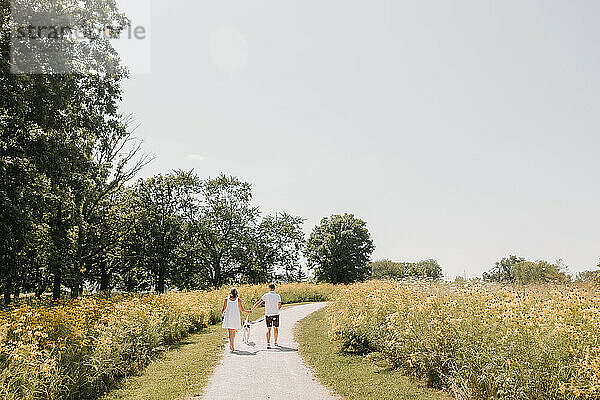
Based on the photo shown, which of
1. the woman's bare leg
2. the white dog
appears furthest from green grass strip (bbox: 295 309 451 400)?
the woman's bare leg

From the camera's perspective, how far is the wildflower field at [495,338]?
5.93 m

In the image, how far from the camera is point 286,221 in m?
57.7

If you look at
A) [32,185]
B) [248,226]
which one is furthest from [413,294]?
[248,226]

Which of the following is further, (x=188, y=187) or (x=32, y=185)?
(x=188, y=187)

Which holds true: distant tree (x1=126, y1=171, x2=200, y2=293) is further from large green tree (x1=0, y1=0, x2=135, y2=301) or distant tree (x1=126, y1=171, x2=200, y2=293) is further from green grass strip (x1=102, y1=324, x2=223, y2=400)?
green grass strip (x1=102, y1=324, x2=223, y2=400)

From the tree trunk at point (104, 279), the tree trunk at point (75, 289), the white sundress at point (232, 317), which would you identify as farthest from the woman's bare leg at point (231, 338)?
the tree trunk at point (104, 279)

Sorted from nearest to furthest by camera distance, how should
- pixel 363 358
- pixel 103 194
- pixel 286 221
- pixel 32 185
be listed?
pixel 363 358, pixel 32 185, pixel 103 194, pixel 286 221

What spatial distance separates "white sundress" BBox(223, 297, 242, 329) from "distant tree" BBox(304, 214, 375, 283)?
47.7 metres

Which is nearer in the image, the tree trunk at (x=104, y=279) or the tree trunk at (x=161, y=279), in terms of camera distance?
the tree trunk at (x=104, y=279)

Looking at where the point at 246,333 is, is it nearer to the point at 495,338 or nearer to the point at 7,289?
the point at 495,338

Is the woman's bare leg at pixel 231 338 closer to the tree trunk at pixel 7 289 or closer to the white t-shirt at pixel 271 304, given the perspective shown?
the white t-shirt at pixel 271 304

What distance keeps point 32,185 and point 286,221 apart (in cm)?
4228

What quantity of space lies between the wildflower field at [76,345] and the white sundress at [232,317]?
1977mm

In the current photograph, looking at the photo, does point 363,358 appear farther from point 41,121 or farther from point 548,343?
point 41,121
